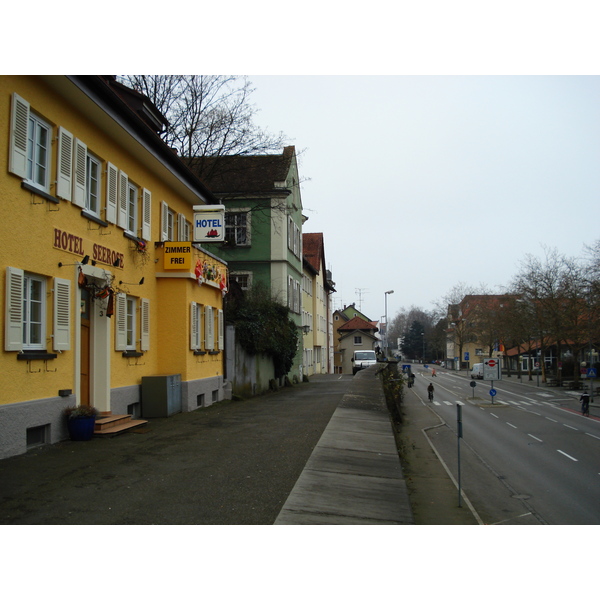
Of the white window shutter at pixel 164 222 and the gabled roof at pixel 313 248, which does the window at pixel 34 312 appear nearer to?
the white window shutter at pixel 164 222

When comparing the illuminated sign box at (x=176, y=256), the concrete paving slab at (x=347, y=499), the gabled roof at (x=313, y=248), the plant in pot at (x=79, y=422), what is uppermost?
the gabled roof at (x=313, y=248)

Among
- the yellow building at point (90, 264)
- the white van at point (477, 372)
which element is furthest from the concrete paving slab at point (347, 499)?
the white van at point (477, 372)

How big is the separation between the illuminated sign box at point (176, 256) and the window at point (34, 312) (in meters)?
6.48

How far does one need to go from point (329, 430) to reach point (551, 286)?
2116 inches

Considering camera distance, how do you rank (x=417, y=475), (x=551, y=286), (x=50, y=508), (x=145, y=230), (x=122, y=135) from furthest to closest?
(x=551, y=286), (x=145, y=230), (x=417, y=475), (x=122, y=135), (x=50, y=508)

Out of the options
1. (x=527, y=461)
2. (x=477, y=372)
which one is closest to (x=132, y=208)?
(x=527, y=461)

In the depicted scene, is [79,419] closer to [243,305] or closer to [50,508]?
[50,508]

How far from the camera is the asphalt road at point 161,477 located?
6672 mm

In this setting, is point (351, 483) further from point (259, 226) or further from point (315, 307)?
point (315, 307)

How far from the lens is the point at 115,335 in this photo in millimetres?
14203

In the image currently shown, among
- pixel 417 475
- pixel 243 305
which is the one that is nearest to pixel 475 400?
pixel 243 305

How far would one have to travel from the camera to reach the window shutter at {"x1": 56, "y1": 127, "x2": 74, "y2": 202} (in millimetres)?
11227

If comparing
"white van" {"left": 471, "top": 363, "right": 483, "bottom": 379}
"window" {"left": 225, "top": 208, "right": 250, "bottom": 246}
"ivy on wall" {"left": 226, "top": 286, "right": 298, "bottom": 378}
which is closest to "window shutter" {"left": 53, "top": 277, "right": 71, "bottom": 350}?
"ivy on wall" {"left": 226, "top": 286, "right": 298, "bottom": 378}

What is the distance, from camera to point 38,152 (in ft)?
35.3
